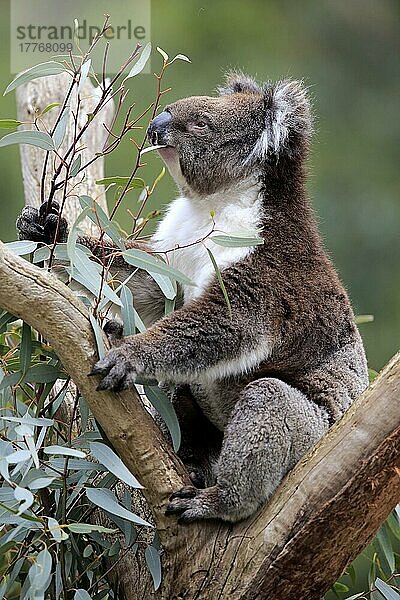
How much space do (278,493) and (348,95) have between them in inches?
315

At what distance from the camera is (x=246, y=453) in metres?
2.70

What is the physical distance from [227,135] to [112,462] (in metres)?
1.17

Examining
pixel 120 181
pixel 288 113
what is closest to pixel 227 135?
pixel 288 113

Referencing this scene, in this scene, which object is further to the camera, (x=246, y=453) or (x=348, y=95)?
(x=348, y=95)

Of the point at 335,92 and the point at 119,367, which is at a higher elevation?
the point at 335,92

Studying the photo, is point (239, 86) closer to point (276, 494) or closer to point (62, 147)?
point (62, 147)

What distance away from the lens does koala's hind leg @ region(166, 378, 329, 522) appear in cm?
265

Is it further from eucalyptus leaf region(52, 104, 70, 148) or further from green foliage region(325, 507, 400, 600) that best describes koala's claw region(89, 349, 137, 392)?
green foliage region(325, 507, 400, 600)

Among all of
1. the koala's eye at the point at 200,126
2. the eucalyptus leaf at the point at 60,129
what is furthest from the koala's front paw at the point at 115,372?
the koala's eye at the point at 200,126

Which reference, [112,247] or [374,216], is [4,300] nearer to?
[112,247]

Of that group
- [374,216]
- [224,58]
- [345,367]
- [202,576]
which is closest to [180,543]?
[202,576]

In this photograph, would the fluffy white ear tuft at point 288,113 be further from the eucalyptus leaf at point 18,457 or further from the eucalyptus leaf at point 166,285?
the eucalyptus leaf at point 18,457

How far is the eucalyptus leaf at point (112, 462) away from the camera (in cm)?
244

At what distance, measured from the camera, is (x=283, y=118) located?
123 inches
